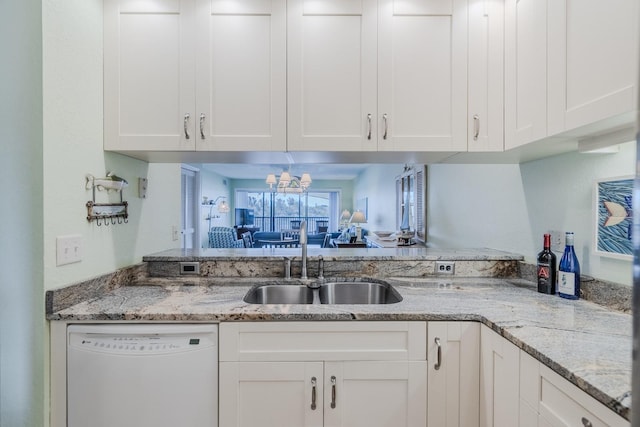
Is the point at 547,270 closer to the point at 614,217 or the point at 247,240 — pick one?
the point at 614,217

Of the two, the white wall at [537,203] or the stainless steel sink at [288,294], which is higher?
the white wall at [537,203]

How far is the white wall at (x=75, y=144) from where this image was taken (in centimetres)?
127

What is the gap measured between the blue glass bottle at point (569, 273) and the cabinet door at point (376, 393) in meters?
0.76

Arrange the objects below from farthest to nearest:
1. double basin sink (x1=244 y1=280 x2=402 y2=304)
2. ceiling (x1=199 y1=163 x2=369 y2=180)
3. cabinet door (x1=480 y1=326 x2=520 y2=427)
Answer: ceiling (x1=199 y1=163 x2=369 y2=180) → double basin sink (x1=244 y1=280 x2=402 y2=304) → cabinet door (x1=480 y1=326 x2=520 y2=427)

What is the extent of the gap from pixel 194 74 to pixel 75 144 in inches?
23.4

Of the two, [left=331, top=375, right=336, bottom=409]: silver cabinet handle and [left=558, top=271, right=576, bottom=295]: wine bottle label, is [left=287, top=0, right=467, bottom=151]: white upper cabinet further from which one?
[left=331, top=375, right=336, bottom=409]: silver cabinet handle

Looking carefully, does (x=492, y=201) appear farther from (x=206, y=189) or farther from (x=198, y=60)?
(x=206, y=189)

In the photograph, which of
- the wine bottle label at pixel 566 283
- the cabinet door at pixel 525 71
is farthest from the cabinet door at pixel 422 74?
the wine bottle label at pixel 566 283

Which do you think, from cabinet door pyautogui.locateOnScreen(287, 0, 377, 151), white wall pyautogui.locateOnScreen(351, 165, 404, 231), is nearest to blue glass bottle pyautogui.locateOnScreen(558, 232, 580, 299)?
cabinet door pyautogui.locateOnScreen(287, 0, 377, 151)

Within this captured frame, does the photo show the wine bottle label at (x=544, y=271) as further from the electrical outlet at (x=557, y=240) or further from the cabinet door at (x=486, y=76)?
the cabinet door at (x=486, y=76)

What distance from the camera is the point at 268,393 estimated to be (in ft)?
4.27

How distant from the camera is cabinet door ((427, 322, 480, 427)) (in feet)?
4.29

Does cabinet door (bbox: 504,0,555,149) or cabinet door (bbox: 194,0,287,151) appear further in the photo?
cabinet door (bbox: 194,0,287,151)

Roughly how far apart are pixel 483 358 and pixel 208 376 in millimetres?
1075
